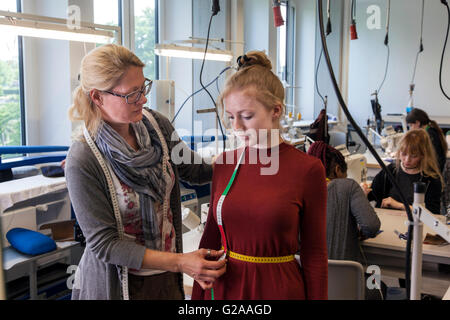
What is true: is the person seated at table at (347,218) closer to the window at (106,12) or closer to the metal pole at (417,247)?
the metal pole at (417,247)

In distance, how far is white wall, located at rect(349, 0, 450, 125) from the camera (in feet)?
22.5

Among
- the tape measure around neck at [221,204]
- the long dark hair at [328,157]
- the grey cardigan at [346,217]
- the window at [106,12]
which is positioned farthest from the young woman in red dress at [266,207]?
the window at [106,12]

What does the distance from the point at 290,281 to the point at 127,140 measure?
0.60 metres

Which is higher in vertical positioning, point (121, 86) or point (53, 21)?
point (53, 21)

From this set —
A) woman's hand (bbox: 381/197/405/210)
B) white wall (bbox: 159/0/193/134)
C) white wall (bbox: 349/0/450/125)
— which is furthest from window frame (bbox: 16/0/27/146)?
white wall (bbox: 349/0/450/125)

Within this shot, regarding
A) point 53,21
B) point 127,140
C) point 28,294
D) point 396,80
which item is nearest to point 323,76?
point 396,80

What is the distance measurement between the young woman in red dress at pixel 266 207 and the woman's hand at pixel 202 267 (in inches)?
2.1

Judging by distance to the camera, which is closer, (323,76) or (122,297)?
(122,297)

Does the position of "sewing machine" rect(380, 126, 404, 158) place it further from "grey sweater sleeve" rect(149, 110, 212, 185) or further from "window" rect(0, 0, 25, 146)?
"grey sweater sleeve" rect(149, 110, 212, 185)

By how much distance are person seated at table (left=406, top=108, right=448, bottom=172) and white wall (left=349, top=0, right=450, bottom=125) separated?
2930 mm

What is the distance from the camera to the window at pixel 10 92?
129 inches
